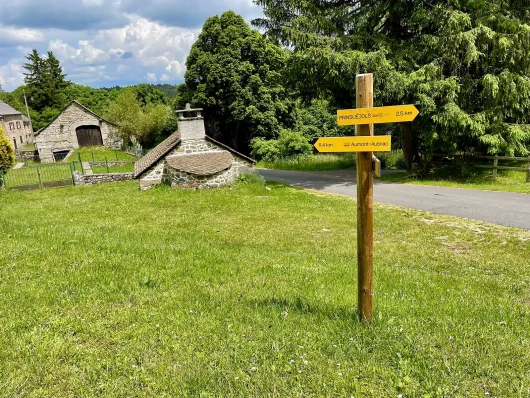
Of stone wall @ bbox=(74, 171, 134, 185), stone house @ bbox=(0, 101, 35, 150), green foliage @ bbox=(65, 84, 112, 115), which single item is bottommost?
stone wall @ bbox=(74, 171, 134, 185)

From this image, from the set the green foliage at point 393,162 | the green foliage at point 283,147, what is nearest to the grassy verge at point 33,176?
the green foliage at point 283,147

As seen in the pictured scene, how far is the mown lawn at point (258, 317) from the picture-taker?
2.86 metres

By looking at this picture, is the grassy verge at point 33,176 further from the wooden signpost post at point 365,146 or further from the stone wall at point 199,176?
the wooden signpost post at point 365,146

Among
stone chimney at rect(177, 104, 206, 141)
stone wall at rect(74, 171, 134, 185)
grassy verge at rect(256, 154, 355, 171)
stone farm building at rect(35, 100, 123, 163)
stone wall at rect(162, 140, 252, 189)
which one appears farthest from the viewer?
stone farm building at rect(35, 100, 123, 163)

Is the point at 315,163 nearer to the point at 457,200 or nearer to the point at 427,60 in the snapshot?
the point at 427,60

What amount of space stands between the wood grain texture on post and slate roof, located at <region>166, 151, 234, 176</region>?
12.9 m

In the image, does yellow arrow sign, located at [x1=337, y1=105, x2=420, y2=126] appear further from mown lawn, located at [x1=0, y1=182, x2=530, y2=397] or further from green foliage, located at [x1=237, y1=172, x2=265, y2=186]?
green foliage, located at [x1=237, y1=172, x2=265, y2=186]

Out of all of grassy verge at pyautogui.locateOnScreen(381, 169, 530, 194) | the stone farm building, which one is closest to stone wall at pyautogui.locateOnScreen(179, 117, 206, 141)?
grassy verge at pyautogui.locateOnScreen(381, 169, 530, 194)

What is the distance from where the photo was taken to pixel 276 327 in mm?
3607

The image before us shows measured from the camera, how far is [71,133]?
40.3m

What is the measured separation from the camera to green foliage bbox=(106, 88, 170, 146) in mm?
39000

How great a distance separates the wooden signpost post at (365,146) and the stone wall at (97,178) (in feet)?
63.8

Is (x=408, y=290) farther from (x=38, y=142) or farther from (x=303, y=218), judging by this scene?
(x=38, y=142)

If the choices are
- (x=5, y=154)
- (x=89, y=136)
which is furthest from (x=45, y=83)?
(x=5, y=154)
